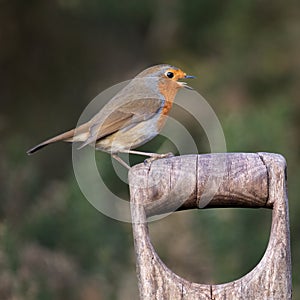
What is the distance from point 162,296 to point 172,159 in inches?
21.0

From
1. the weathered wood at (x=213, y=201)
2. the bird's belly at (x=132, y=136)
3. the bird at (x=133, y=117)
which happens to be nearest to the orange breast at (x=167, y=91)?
the bird at (x=133, y=117)

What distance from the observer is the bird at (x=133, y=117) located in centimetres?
504

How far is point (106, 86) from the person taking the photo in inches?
388

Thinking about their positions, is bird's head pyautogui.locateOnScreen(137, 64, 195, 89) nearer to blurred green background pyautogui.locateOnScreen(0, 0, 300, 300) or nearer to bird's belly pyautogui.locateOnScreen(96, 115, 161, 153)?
bird's belly pyautogui.locateOnScreen(96, 115, 161, 153)

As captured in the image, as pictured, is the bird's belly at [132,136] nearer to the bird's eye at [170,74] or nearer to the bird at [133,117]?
the bird at [133,117]

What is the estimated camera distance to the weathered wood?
359 centimetres

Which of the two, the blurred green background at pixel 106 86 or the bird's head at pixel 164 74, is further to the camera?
the blurred green background at pixel 106 86

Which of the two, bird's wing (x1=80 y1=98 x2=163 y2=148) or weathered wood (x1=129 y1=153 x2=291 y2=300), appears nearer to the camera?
weathered wood (x1=129 y1=153 x2=291 y2=300)

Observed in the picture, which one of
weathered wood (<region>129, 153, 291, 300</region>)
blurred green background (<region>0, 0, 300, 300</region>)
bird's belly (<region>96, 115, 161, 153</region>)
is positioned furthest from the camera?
blurred green background (<region>0, 0, 300, 300</region>)

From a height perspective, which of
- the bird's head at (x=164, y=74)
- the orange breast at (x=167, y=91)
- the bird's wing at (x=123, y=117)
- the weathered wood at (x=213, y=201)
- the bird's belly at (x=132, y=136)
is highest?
the bird's head at (x=164, y=74)

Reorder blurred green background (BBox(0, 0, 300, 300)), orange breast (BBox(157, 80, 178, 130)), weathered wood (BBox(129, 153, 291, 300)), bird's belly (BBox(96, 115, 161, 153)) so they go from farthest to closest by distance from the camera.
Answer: blurred green background (BBox(0, 0, 300, 300))
orange breast (BBox(157, 80, 178, 130))
bird's belly (BBox(96, 115, 161, 153))
weathered wood (BBox(129, 153, 291, 300))

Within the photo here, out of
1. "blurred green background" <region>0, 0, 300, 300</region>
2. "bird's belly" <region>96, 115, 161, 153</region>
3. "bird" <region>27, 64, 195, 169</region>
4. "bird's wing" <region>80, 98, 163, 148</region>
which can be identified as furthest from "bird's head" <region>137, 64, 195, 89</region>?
"blurred green background" <region>0, 0, 300, 300</region>

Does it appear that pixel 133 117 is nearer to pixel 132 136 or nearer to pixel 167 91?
pixel 132 136

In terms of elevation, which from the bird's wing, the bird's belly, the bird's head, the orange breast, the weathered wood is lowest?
the weathered wood
